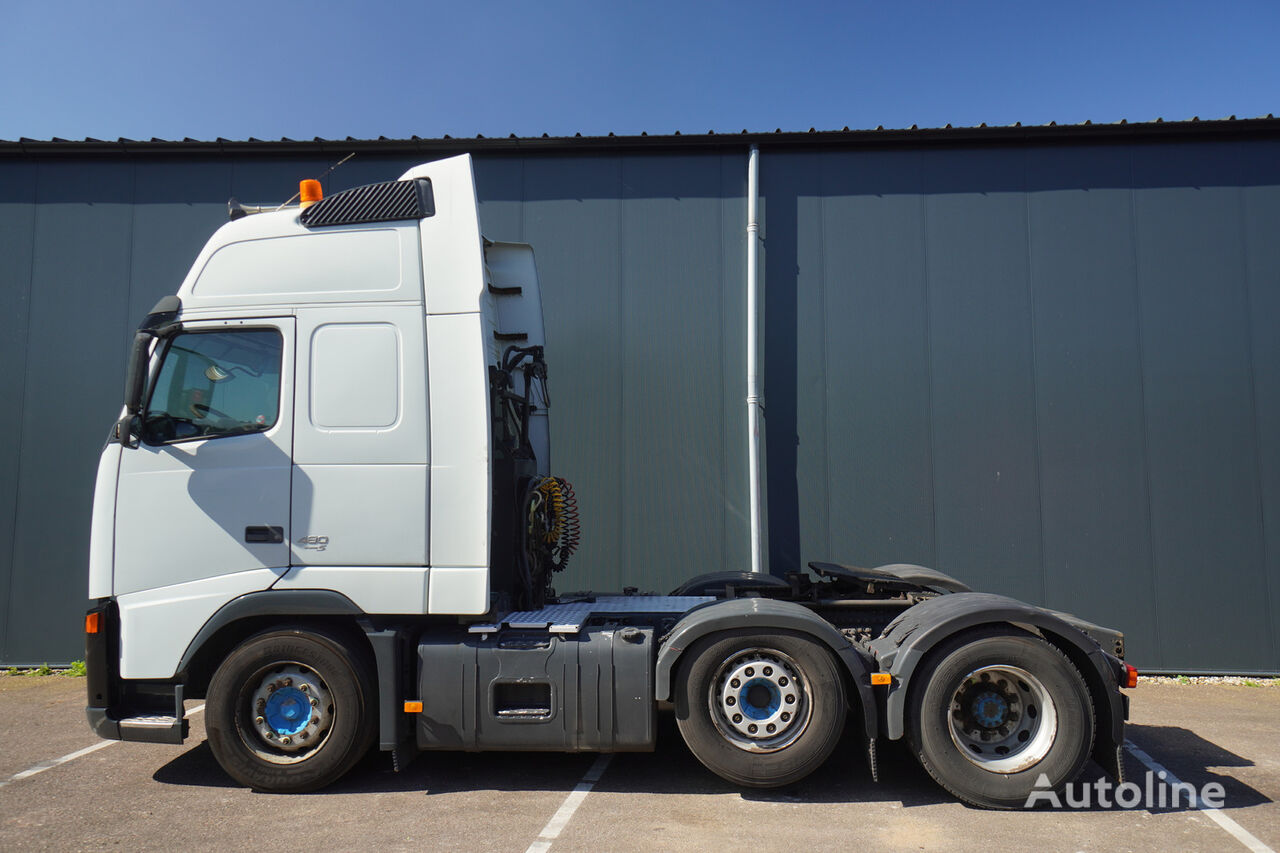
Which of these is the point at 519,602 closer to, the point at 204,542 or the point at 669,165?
the point at 204,542

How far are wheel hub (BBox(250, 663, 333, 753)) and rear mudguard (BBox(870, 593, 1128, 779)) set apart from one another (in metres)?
3.22

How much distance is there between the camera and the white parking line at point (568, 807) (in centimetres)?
378

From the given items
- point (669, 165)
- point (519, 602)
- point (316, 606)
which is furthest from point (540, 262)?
point (316, 606)

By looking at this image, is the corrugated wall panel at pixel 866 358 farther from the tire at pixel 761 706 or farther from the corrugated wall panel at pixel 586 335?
the tire at pixel 761 706

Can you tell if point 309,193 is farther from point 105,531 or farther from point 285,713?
point 285,713

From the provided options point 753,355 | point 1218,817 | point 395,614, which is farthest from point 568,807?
point 753,355

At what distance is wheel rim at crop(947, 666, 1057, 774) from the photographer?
4.27m

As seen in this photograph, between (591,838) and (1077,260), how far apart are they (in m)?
7.25

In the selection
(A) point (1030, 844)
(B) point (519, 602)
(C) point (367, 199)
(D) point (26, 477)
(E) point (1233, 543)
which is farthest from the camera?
(D) point (26, 477)

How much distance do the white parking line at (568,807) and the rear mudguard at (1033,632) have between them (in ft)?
5.79

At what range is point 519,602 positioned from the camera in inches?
203

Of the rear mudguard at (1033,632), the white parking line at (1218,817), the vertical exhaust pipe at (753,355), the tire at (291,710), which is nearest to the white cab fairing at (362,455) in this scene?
the tire at (291,710)

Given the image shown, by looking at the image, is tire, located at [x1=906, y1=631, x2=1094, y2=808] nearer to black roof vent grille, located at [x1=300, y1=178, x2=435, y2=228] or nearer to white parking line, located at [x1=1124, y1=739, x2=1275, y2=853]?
white parking line, located at [x1=1124, y1=739, x2=1275, y2=853]

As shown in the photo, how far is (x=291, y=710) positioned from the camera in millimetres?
4496
